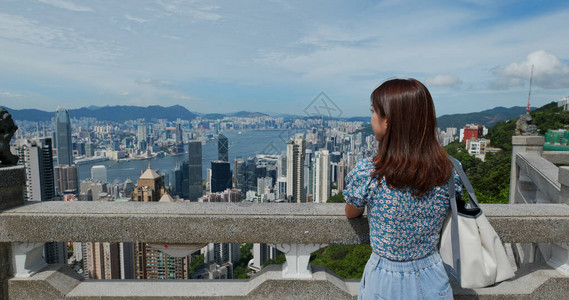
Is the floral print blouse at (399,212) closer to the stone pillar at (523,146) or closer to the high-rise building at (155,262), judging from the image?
the high-rise building at (155,262)

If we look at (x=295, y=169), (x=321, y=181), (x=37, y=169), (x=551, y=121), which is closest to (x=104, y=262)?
(x=37, y=169)

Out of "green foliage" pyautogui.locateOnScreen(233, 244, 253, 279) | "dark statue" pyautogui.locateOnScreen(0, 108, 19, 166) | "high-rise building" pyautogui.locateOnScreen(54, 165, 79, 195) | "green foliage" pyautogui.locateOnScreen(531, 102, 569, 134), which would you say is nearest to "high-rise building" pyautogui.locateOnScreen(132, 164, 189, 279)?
"dark statue" pyautogui.locateOnScreen(0, 108, 19, 166)

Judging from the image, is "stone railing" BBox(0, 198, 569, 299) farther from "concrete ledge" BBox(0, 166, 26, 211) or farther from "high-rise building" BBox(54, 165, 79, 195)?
"high-rise building" BBox(54, 165, 79, 195)

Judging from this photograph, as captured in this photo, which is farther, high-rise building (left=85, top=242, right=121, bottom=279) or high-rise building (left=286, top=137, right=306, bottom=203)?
high-rise building (left=85, top=242, right=121, bottom=279)

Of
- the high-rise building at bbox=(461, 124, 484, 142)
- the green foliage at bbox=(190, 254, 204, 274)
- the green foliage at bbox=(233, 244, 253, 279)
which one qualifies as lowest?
the green foliage at bbox=(233, 244, 253, 279)

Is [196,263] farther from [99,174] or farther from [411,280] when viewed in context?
[99,174]
